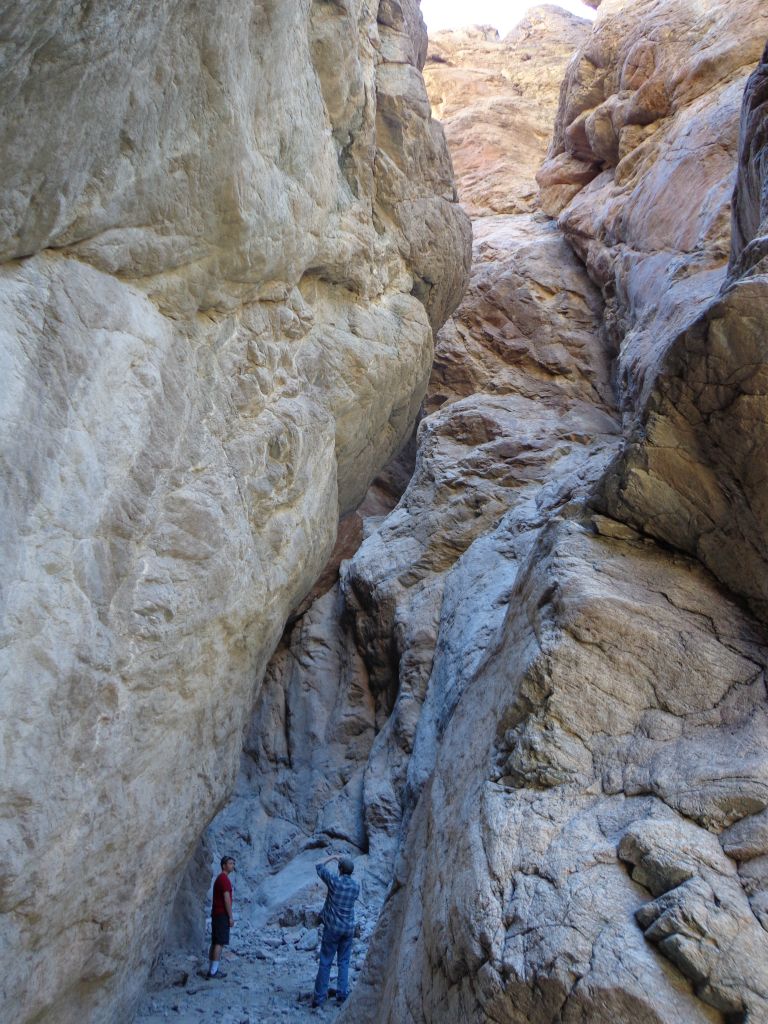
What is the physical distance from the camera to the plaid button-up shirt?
6211 mm

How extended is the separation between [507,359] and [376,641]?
6213 mm

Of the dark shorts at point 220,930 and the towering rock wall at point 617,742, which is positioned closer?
the towering rock wall at point 617,742

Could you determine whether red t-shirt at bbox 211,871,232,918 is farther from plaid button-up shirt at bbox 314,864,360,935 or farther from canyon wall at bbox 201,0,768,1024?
plaid button-up shirt at bbox 314,864,360,935

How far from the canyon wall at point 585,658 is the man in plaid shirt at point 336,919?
1.86 feet

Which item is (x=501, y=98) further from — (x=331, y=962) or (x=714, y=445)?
(x=331, y=962)

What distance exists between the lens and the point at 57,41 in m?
3.39

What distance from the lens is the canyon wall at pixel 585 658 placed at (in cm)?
353

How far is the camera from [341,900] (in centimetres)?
623

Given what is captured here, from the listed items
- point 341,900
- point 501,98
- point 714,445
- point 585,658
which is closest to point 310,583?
point 341,900

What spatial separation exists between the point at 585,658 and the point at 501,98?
22549 mm

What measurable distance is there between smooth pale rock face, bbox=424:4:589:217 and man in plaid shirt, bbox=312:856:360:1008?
17.0 m

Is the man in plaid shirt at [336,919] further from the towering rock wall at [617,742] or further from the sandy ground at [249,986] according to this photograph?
the towering rock wall at [617,742]

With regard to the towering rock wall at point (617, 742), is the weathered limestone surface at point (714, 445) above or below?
above

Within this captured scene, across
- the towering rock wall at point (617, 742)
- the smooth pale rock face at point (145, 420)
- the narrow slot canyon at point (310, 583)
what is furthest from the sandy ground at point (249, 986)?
the towering rock wall at point (617, 742)
